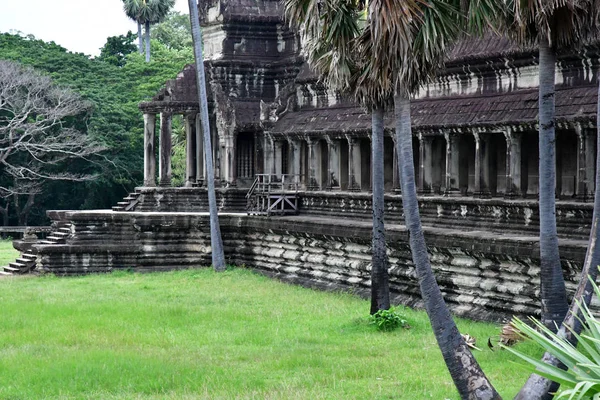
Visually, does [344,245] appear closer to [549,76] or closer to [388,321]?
[388,321]

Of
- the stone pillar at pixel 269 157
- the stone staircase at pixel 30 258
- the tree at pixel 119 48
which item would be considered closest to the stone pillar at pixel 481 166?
the stone pillar at pixel 269 157

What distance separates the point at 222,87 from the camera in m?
31.5

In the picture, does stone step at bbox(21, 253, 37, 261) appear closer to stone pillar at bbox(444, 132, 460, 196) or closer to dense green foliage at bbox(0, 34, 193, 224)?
stone pillar at bbox(444, 132, 460, 196)

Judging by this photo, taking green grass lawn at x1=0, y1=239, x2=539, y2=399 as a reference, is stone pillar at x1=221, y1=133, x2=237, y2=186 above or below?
above

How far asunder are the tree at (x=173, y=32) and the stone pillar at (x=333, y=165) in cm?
4564

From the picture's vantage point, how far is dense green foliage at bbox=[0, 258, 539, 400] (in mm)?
13438

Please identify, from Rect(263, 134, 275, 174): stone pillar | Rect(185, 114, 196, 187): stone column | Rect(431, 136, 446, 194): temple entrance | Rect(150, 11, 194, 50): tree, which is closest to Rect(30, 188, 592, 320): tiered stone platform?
Rect(431, 136, 446, 194): temple entrance

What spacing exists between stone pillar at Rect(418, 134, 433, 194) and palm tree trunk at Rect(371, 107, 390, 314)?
15.7 ft

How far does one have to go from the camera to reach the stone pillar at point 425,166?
23.3m

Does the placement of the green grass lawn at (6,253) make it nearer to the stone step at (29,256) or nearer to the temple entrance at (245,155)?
the stone step at (29,256)

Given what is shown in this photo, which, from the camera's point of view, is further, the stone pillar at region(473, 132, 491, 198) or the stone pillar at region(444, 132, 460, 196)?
the stone pillar at region(444, 132, 460, 196)

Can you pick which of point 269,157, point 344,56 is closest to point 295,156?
point 269,157

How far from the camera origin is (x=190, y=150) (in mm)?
33562

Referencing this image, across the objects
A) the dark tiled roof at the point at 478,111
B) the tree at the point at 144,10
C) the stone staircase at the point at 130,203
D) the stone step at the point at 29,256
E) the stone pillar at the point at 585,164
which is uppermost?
the tree at the point at 144,10
